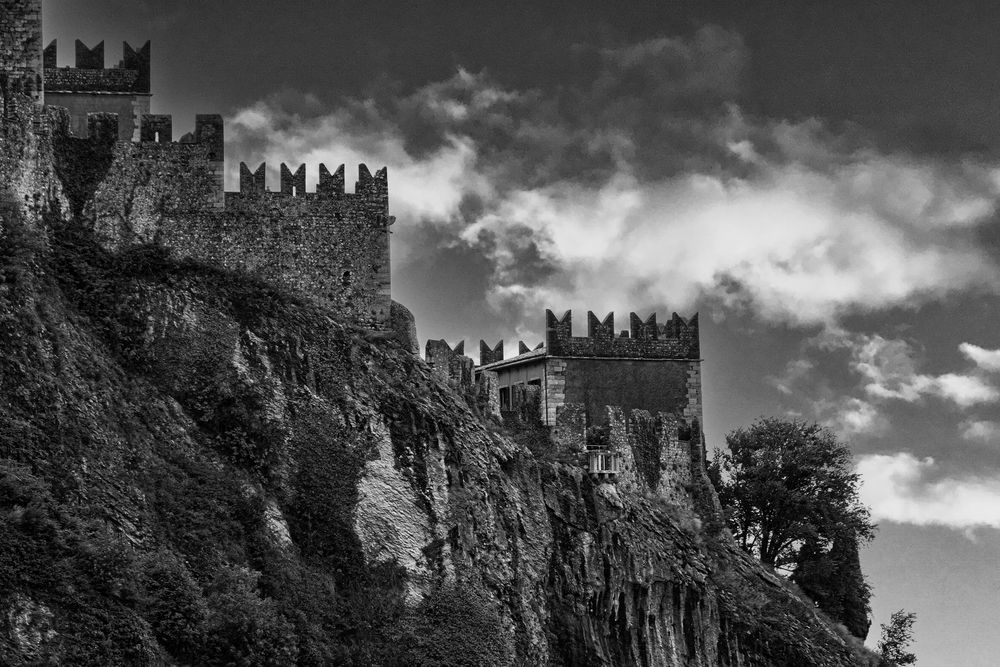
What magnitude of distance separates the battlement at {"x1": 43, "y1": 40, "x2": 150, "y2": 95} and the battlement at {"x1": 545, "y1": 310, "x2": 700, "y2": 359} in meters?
17.6

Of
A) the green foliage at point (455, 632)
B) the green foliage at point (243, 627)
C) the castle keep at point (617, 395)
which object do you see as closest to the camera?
the green foliage at point (243, 627)

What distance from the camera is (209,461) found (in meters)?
41.2

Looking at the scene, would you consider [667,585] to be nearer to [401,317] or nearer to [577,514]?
[577,514]

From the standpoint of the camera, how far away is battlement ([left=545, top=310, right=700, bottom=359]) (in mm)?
59750

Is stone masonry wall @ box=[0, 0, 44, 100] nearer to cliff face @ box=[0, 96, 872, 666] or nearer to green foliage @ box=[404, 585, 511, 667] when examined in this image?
cliff face @ box=[0, 96, 872, 666]

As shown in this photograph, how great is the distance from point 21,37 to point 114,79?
852 centimetres

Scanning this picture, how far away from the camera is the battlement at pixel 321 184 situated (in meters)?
47.2

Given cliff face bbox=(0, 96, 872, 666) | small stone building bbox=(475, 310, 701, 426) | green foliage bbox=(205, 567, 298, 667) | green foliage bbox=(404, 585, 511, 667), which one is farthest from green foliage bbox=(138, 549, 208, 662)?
small stone building bbox=(475, 310, 701, 426)

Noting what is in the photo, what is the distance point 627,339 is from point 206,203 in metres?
19.9

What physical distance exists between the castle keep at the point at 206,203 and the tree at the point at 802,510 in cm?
2090

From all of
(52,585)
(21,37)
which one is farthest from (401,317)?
(52,585)

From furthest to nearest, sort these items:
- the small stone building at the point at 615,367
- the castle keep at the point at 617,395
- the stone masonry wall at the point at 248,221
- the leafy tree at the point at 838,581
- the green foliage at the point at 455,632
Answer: the leafy tree at the point at 838,581
the small stone building at the point at 615,367
the castle keep at the point at 617,395
the stone masonry wall at the point at 248,221
the green foliage at the point at 455,632

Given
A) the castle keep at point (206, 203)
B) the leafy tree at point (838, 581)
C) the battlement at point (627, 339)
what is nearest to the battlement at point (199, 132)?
the castle keep at point (206, 203)

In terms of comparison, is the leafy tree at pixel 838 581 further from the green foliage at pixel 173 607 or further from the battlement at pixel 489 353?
the green foliage at pixel 173 607
